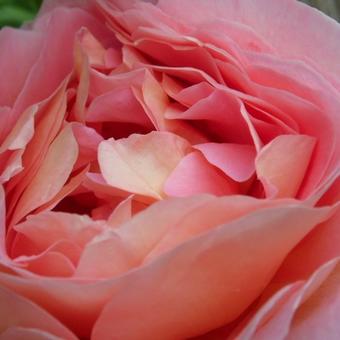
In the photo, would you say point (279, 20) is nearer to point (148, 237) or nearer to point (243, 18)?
point (243, 18)

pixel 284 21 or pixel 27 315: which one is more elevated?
pixel 284 21

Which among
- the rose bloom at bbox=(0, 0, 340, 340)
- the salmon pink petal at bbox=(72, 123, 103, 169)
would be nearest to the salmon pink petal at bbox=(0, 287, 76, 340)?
the rose bloom at bbox=(0, 0, 340, 340)

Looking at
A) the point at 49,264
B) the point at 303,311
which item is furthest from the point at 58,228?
the point at 303,311

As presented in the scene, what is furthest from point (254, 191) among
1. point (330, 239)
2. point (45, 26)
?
point (45, 26)

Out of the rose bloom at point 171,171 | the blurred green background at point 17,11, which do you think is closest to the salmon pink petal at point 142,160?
the rose bloom at point 171,171

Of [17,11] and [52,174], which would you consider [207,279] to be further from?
[17,11]

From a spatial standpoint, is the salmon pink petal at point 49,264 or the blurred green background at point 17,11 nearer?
the salmon pink petal at point 49,264

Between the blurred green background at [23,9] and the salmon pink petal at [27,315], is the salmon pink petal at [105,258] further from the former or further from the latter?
the blurred green background at [23,9]
